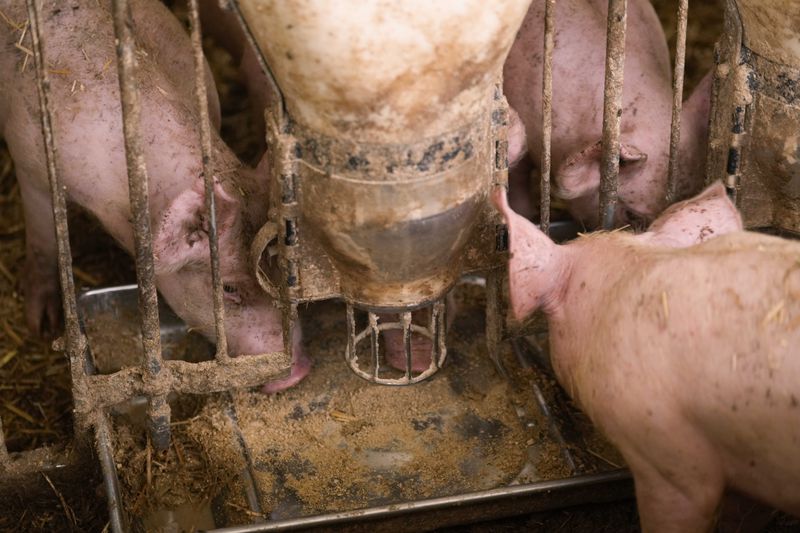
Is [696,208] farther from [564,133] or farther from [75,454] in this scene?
[75,454]

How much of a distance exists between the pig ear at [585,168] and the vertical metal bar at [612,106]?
178 millimetres

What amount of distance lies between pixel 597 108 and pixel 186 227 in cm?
116

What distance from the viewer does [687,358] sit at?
2.41m

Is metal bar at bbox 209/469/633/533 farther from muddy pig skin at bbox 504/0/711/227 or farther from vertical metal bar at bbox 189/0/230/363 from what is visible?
muddy pig skin at bbox 504/0/711/227

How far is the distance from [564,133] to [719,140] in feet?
1.67

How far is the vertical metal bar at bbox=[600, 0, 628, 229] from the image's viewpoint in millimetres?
2846

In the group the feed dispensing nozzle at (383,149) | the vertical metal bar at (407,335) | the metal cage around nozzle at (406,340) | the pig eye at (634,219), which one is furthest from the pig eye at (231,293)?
the pig eye at (634,219)

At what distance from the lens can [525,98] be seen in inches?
142

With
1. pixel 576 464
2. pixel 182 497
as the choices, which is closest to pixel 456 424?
pixel 576 464

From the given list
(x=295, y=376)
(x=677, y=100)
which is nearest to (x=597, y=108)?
(x=677, y=100)

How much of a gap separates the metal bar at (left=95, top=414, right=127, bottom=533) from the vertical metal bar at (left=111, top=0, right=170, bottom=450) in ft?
0.35

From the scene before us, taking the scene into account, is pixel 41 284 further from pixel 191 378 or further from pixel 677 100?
pixel 677 100

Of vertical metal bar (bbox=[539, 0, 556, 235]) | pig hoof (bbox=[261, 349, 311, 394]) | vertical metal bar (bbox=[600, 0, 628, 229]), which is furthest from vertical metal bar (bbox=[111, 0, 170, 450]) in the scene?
vertical metal bar (bbox=[600, 0, 628, 229])

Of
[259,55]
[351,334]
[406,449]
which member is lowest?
[406,449]
